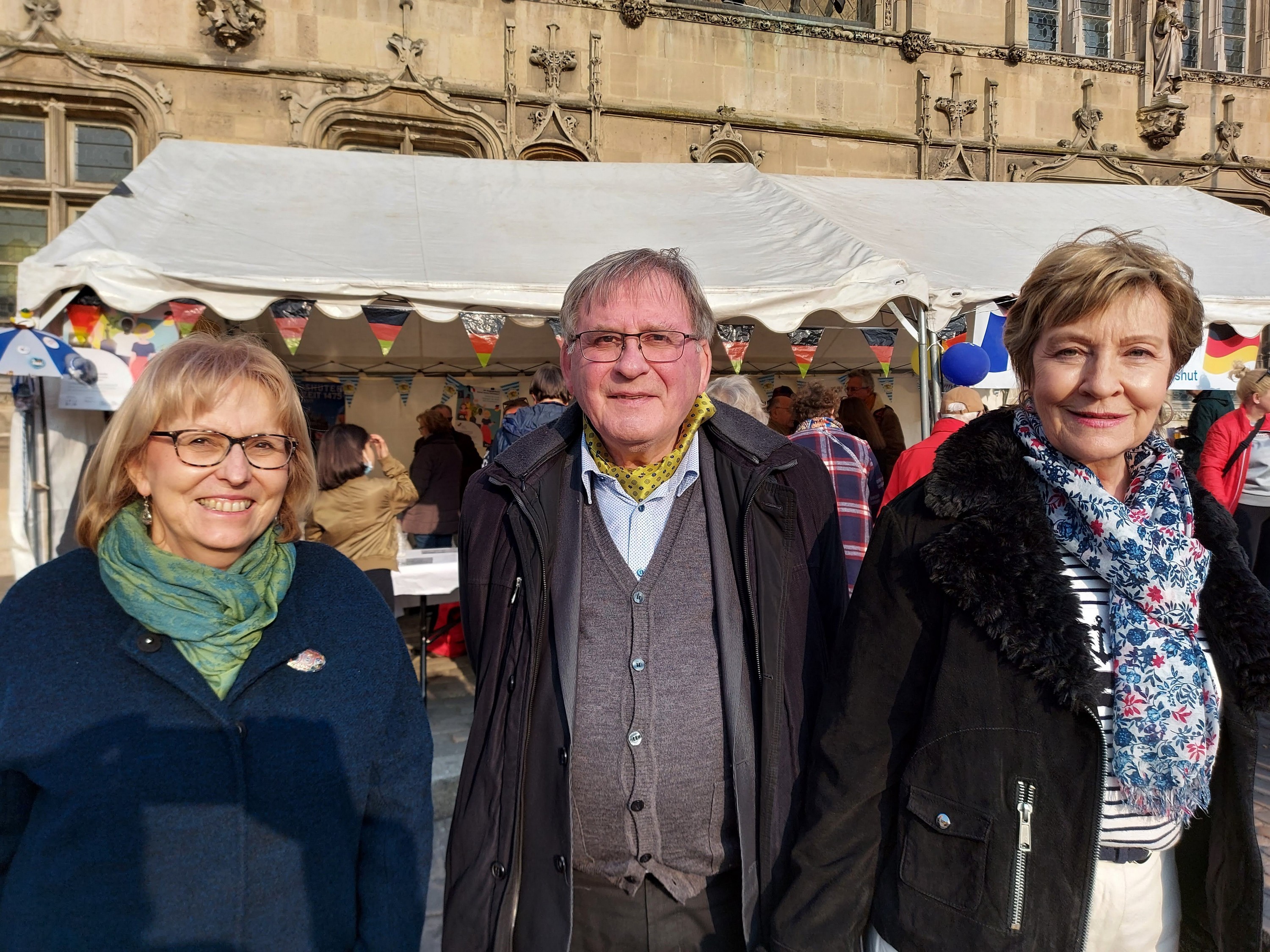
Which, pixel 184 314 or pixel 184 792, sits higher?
pixel 184 314

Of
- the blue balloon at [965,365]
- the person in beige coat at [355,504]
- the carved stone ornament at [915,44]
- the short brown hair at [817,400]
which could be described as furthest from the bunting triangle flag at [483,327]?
the carved stone ornament at [915,44]

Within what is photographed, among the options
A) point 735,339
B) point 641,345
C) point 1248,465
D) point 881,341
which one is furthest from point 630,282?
point 1248,465

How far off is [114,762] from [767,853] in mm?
1043

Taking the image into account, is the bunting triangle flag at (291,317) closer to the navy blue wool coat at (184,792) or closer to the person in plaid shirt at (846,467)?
the person in plaid shirt at (846,467)

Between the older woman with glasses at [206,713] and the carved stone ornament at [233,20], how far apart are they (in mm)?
8471

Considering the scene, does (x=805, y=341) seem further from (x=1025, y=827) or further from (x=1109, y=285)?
(x=1025, y=827)

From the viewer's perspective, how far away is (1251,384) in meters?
4.88

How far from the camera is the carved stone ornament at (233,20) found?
8.01 m

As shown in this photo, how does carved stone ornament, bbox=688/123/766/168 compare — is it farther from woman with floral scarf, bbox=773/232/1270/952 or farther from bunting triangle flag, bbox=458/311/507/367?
woman with floral scarf, bbox=773/232/1270/952

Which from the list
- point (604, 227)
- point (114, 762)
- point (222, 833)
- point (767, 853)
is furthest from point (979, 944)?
point (604, 227)

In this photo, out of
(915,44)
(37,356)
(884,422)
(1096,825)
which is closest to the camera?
(1096,825)

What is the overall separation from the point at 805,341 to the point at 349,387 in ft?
14.4

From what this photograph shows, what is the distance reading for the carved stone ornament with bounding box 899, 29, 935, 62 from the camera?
1010 cm

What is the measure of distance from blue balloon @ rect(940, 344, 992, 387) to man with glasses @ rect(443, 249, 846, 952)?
3135 mm
